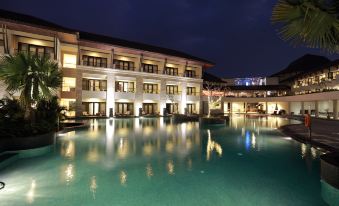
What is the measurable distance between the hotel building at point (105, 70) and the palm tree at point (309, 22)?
22962mm

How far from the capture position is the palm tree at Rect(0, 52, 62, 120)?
1016 centimetres

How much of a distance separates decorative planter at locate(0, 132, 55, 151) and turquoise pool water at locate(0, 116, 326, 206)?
0.84 metres

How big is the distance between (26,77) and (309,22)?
1138 cm

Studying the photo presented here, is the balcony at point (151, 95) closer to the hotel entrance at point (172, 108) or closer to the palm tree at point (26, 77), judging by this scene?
the hotel entrance at point (172, 108)

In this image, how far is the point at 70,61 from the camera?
2994cm

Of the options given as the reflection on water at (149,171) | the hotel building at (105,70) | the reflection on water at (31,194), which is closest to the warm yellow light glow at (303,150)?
the reflection on water at (149,171)

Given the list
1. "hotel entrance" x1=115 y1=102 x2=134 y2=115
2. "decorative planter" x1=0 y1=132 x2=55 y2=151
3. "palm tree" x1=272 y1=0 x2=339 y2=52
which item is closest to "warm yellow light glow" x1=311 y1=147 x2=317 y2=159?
"palm tree" x1=272 y1=0 x2=339 y2=52

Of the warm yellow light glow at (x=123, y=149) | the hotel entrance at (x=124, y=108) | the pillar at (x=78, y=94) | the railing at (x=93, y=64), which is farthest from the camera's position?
the hotel entrance at (x=124, y=108)

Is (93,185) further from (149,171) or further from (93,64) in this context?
(93,64)

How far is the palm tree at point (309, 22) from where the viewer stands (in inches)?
152

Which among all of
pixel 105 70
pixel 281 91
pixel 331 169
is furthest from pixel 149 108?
pixel 331 169

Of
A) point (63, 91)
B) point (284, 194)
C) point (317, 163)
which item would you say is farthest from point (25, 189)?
point (63, 91)

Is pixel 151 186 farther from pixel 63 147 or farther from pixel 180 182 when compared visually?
pixel 63 147

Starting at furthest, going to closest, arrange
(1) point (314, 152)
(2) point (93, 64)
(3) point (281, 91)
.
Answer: (3) point (281, 91) → (2) point (93, 64) → (1) point (314, 152)
